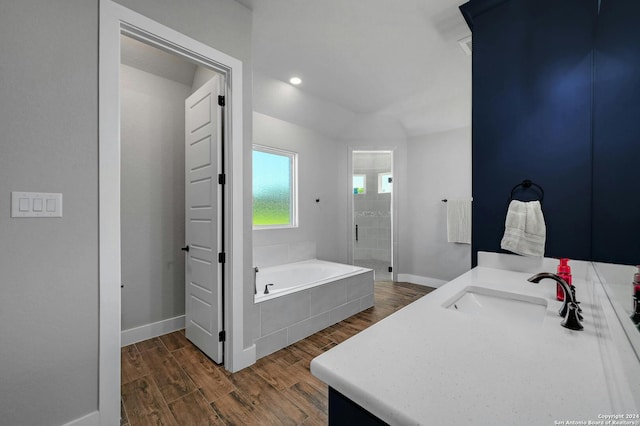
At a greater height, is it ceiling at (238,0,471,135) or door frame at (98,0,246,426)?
ceiling at (238,0,471,135)

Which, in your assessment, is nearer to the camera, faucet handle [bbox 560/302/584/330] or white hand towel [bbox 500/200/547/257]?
faucet handle [bbox 560/302/584/330]

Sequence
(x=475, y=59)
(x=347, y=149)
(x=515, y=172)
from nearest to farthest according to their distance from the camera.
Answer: (x=515, y=172) < (x=475, y=59) < (x=347, y=149)

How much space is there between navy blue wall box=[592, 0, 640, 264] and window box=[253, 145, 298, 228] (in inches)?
118

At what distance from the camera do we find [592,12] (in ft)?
4.53

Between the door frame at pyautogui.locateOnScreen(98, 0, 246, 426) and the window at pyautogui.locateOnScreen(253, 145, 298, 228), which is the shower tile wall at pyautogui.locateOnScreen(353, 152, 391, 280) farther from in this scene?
the door frame at pyautogui.locateOnScreen(98, 0, 246, 426)

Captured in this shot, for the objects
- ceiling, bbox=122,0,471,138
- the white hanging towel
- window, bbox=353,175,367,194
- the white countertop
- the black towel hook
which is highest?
ceiling, bbox=122,0,471,138

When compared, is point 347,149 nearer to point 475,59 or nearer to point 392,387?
point 475,59

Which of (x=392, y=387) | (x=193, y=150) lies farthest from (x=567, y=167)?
(x=193, y=150)

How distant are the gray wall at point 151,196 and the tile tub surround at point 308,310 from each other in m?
1.07

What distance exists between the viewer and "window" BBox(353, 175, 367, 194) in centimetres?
463

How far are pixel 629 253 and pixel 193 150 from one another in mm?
2652

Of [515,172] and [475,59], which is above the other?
[475,59]

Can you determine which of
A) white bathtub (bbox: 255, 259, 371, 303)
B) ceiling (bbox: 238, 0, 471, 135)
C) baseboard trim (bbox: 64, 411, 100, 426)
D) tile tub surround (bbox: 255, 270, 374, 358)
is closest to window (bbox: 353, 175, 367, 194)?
ceiling (bbox: 238, 0, 471, 135)

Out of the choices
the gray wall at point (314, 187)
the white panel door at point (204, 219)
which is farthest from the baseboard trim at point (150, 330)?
the gray wall at point (314, 187)
